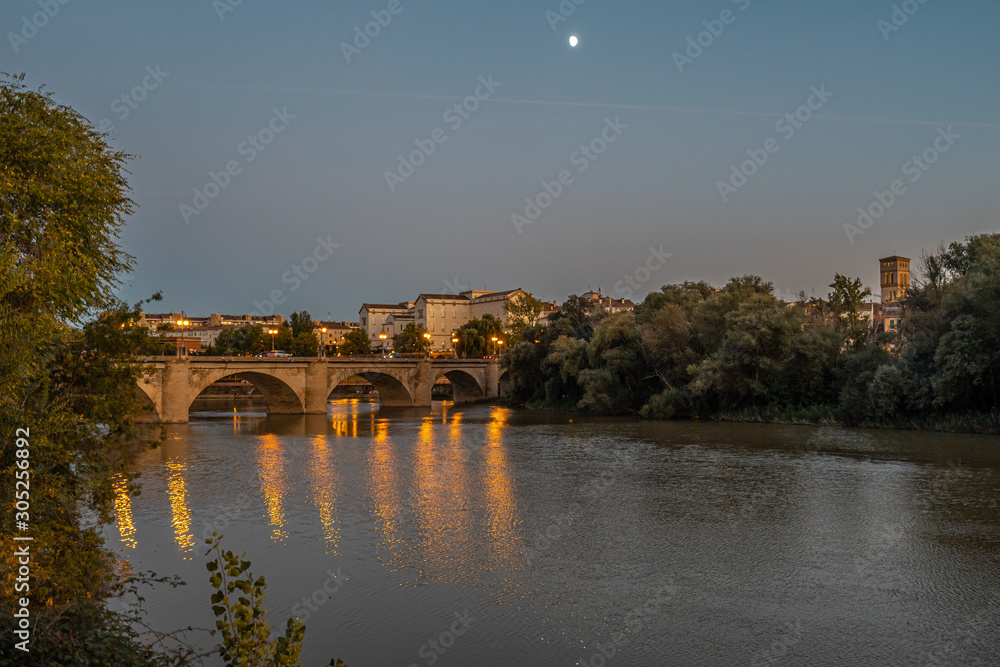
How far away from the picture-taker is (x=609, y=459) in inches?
1127

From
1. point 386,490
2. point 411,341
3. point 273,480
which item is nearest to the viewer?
point 386,490

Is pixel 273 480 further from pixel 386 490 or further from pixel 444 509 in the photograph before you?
pixel 444 509

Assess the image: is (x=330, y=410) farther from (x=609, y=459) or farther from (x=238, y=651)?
(x=238, y=651)

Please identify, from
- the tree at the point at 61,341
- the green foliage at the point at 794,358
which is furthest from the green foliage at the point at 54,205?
the green foliage at the point at 794,358

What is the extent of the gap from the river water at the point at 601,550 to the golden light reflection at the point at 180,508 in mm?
81

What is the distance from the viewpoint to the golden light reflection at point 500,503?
621 inches

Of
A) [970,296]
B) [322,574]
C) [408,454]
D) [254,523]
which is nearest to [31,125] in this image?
[322,574]

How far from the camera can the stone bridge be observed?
4422 centimetres

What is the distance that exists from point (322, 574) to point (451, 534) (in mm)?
3533

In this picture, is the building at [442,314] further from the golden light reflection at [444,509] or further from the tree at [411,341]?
the golden light reflection at [444,509]

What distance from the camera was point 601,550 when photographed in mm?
15641

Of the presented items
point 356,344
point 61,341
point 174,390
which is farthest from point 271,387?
point 356,344

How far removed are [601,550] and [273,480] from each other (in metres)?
12.7

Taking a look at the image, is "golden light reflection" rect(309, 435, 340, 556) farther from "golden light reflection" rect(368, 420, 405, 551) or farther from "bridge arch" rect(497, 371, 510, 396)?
"bridge arch" rect(497, 371, 510, 396)
